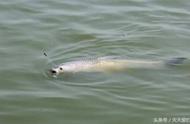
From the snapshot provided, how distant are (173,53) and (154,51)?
296 millimetres

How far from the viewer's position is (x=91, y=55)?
7391 millimetres

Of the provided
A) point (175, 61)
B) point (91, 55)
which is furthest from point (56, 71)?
point (175, 61)

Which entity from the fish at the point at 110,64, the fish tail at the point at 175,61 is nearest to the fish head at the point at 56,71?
the fish at the point at 110,64

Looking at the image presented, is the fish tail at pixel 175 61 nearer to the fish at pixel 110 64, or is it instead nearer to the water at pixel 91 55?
the fish at pixel 110 64

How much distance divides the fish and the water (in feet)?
0.36

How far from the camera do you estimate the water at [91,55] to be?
19.2ft

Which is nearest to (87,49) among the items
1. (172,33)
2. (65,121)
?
(172,33)

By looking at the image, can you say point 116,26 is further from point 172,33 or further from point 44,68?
point 44,68

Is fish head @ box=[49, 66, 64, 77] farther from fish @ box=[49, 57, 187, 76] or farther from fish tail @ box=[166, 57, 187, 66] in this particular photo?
fish tail @ box=[166, 57, 187, 66]

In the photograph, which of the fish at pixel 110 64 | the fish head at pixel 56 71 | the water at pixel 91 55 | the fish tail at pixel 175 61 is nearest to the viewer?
the water at pixel 91 55

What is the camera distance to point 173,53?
24.5 feet

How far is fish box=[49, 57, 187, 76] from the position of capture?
6.75m

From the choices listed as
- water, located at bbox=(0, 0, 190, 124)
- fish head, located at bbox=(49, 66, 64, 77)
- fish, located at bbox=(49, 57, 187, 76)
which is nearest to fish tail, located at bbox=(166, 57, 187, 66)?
fish, located at bbox=(49, 57, 187, 76)

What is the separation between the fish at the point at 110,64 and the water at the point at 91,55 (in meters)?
0.11
